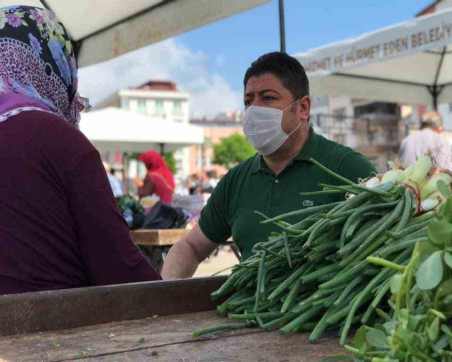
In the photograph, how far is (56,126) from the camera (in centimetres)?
174

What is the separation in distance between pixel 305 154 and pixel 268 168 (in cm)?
17

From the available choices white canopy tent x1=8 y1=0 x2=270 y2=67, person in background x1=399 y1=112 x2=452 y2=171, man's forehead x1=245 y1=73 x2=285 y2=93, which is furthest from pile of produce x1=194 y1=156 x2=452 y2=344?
person in background x1=399 y1=112 x2=452 y2=171

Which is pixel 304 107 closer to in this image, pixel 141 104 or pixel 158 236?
pixel 158 236

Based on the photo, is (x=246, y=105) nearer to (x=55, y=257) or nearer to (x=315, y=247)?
(x=55, y=257)

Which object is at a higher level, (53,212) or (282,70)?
(282,70)

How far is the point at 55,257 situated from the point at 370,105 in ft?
162

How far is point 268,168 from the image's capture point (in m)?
2.72

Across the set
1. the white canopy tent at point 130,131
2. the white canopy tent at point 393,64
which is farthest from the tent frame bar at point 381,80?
the white canopy tent at point 130,131

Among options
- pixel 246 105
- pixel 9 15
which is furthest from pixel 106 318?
pixel 246 105

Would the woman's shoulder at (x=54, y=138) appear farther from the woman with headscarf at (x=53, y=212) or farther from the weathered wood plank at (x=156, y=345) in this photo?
the weathered wood plank at (x=156, y=345)

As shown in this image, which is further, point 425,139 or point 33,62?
point 425,139

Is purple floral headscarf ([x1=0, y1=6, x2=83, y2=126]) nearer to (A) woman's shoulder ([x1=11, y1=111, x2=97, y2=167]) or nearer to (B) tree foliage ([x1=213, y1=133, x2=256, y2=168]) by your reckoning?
(A) woman's shoulder ([x1=11, y1=111, x2=97, y2=167])

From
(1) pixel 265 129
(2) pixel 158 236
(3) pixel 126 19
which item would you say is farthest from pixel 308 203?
(3) pixel 126 19

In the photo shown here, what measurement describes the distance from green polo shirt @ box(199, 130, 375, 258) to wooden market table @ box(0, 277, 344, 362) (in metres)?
1.11
